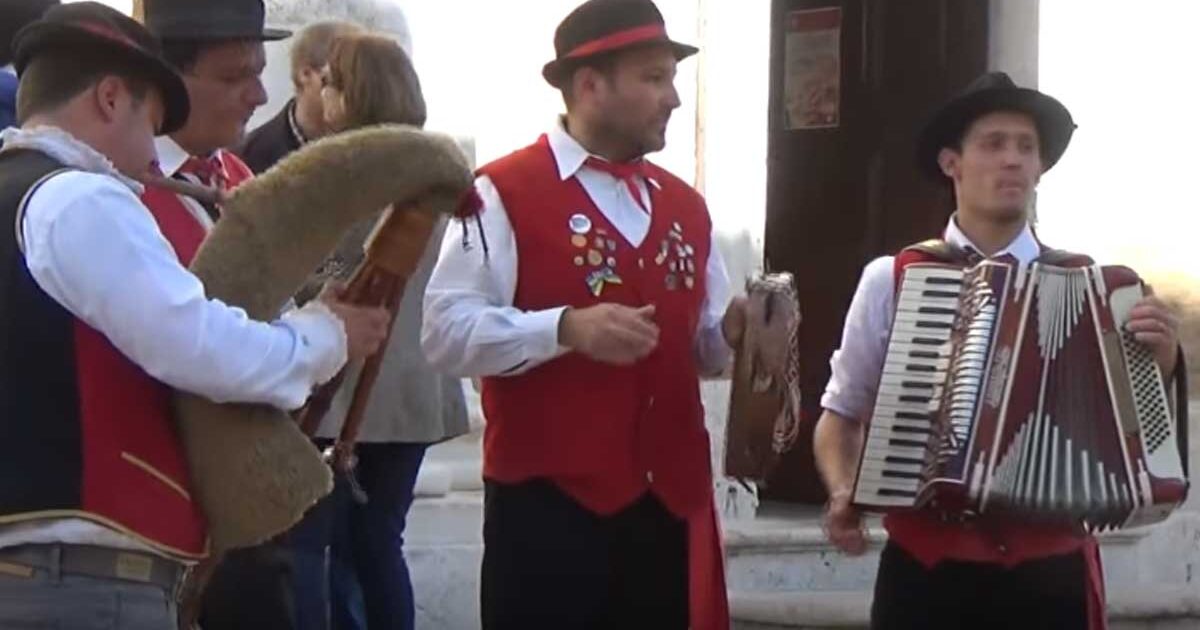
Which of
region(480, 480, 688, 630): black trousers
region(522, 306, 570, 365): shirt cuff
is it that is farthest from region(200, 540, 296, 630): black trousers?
region(522, 306, 570, 365): shirt cuff

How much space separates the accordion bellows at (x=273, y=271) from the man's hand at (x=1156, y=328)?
1423 millimetres

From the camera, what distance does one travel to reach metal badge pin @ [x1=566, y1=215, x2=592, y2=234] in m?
4.44

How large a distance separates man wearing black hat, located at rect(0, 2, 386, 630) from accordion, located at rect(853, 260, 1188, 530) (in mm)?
1294

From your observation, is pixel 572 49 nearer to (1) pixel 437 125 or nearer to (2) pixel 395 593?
(2) pixel 395 593

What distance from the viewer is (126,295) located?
3168 mm

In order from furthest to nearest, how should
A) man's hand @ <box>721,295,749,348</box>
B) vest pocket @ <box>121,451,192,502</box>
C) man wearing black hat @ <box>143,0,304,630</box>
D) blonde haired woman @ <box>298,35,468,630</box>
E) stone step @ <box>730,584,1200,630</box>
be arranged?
stone step @ <box>730,584,1200,630</box> → blonde haired woman @ <box>298,35,468,630</box> → man's hand @ <box>721,295,749,348</box> → man wearing black hat @ <box>143,0,304,630</box> → vest pocket @ <box>121,451,192,502</box>

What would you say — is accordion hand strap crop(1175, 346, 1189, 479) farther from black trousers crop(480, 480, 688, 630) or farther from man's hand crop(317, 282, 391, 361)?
man's hand crop(317, 282, 391, 361)

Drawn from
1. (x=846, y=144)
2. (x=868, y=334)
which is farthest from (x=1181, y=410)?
(x=846, y=144)

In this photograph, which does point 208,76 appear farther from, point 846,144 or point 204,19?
point 846,144

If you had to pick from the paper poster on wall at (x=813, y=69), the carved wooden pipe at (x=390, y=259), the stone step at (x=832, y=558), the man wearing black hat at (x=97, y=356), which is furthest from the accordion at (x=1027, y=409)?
the paper poster on wall at (x=813, y=69)

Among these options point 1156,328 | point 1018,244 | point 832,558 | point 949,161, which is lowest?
point 832,558

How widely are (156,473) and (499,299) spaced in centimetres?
126

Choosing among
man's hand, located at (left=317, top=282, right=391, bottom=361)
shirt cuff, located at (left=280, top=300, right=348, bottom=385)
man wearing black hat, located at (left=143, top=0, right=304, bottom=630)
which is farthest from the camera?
man wearing black hat, located at (left=143, top=0, right=304, bottom=630)

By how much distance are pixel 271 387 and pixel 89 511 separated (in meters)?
0.30
